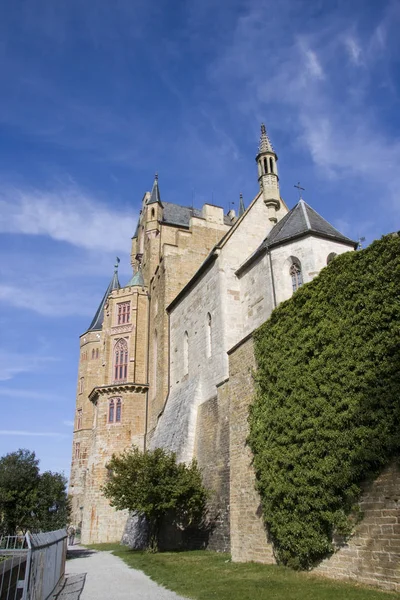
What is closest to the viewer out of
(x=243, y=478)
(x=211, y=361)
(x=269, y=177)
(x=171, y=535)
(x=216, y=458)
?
(x=243, y=478)

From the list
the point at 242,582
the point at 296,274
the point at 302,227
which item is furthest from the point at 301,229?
the point at 242,582

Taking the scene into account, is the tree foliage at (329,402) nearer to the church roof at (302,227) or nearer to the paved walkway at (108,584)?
the paved walkway at (108,584)

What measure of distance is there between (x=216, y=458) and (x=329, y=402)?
32.7 feet

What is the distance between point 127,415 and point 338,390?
23.8m

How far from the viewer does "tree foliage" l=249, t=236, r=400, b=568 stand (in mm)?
9805

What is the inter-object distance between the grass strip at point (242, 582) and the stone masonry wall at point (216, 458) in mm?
2038

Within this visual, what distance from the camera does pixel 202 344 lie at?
997 inches

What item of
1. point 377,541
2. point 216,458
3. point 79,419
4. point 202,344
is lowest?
point 377,541

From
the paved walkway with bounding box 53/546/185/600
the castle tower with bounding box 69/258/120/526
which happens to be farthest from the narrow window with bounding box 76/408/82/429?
the paved walkway with bounding box 53/546/185/600

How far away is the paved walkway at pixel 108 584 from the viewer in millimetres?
10352

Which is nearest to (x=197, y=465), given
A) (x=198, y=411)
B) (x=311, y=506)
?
(x=198, y=411)

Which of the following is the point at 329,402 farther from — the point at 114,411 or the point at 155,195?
the point at 155,195

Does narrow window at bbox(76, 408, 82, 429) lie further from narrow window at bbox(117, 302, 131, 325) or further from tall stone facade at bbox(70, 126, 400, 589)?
narrow window at bbox(117, 302, 131, 325)

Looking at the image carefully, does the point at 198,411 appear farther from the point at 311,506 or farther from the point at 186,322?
the point at 311,506
